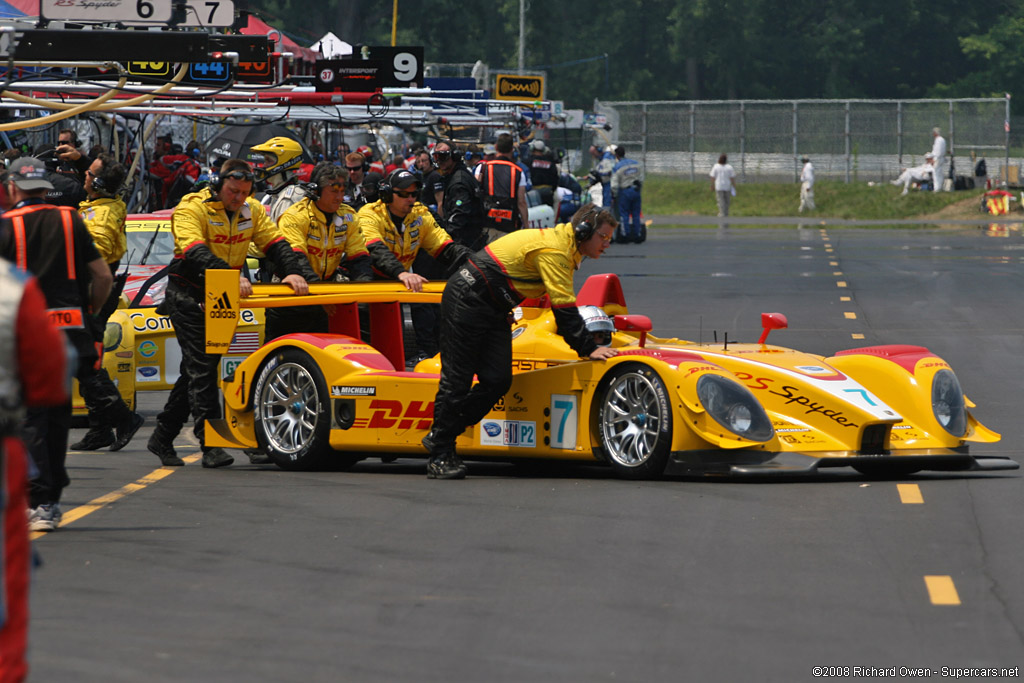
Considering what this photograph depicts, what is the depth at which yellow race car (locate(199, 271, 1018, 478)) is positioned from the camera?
29.6 ft

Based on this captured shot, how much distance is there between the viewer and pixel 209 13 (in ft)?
36.9

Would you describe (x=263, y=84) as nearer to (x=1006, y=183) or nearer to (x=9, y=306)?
(x=9, y=306)

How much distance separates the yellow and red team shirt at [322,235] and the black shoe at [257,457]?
1.36m

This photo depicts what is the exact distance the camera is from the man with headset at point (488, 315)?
940 cm

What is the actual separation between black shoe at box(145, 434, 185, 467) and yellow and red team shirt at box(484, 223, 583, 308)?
99.8 inches

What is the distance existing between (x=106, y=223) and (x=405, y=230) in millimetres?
2194

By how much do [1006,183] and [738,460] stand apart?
3847 cm

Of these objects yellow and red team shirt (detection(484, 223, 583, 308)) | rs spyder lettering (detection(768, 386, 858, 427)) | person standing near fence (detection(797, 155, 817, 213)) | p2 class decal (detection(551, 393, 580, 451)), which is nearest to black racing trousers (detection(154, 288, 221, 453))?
yellow and red team shirt (detection(484, 223, 583, 308))

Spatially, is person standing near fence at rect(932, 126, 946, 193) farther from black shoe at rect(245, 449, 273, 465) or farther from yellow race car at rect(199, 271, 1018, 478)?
black shoe at rect(245, 449, 273, 465)

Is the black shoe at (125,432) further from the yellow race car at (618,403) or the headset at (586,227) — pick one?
the headset at (586,227)

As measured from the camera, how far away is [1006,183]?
148 ft

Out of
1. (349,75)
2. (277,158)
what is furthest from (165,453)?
(349,75)

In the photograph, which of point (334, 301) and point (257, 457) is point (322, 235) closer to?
point (334, 301)

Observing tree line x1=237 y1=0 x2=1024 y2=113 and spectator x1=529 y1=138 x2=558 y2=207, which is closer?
spectator x1=529 y1=138 x2=558 y2=207
